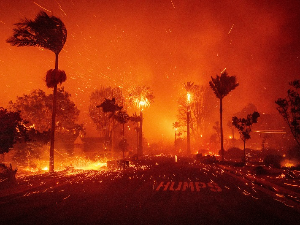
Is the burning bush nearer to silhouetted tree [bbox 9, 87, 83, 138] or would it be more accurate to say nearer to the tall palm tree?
the tall palm tree

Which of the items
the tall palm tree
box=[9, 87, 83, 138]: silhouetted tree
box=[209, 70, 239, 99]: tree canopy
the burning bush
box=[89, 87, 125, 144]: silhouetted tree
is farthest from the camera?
box=[89, 87, 125, 144]: silhouetted tree

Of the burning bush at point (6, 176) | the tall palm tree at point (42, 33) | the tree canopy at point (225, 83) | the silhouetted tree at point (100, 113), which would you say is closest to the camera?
the burning bush at point (6, 176)

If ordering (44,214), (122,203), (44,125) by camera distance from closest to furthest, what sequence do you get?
(44,214) → (122,203) → (44,125)

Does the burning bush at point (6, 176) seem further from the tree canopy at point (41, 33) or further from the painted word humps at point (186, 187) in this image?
the tree canopy at point (41, 33)

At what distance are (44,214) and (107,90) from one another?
2387 inches

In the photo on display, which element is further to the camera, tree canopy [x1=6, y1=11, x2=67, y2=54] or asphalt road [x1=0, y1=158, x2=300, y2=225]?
tree canopy [x1=6, y1=11, x2=67, y2=54]

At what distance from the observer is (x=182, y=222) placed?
8000 millimetres

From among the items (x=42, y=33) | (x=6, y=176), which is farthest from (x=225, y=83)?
(x=6, y=176)

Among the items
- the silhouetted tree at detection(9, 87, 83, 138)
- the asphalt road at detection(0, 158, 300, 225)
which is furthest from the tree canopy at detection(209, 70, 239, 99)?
the asphalt road at detection(0, 158, 300, 225)

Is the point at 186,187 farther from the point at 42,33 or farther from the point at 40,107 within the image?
the point at 40,107

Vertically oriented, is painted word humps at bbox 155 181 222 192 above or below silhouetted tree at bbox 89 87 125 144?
below

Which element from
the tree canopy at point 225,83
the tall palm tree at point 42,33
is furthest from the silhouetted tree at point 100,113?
the tall palm tree at point 42,33

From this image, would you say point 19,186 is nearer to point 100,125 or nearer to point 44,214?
point 44,214

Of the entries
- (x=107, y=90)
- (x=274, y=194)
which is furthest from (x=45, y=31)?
(x=107, y=90)
